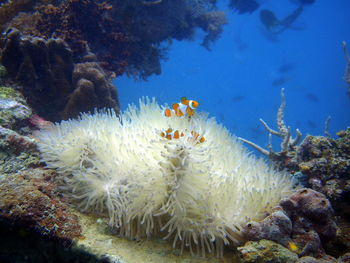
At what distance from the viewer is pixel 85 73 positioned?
4.73 m

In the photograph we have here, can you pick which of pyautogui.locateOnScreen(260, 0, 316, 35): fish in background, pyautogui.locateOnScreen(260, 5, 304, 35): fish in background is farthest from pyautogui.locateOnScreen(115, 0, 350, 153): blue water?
pyautogui.locateOnScreen(260, 5, 304, 35): fish in background

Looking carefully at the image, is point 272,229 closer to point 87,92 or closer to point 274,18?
point 87,92

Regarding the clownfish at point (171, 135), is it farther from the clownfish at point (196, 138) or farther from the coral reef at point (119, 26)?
the coral reef at point (119, 26)

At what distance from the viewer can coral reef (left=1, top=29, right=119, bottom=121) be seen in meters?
4.24

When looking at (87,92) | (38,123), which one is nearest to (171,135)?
(38,123)

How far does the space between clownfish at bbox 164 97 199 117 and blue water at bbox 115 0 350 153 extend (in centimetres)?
4064

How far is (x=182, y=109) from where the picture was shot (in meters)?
3.56

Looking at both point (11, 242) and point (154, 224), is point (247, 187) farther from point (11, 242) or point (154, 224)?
point (11, 242)

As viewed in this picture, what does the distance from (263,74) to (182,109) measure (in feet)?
254

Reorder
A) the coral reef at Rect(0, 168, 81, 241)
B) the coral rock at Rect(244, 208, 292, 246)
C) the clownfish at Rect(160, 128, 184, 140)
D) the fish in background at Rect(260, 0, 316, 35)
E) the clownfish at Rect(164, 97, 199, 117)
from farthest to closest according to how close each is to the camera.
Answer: the fish in background at Rect(260, 0, 316, 35) < the clownfish at Rect(164, 97, 199, 117) < the clownfish at Rect(160, 128, 184, 140) < the coral rock at Rect(244, 208, 292, 246) < the coral reef at Rect(0, 168, 81, 241)

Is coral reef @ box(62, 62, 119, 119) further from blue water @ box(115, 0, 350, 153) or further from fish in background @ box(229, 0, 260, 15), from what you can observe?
blue water @ box(115, 0, 350, 153)

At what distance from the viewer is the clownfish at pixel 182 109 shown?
11.4 ft

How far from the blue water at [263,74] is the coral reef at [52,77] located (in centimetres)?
3909

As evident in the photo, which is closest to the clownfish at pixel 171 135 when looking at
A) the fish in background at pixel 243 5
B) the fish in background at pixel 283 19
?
the fish in background at pixel 243 5
